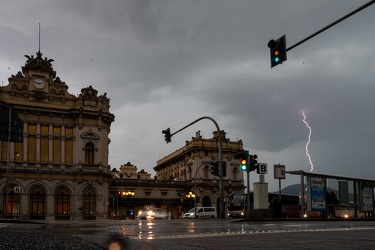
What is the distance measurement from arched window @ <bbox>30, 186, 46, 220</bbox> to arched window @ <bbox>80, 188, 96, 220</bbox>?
5.02m

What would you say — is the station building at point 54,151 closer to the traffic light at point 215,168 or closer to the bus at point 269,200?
the bus at point 269,200

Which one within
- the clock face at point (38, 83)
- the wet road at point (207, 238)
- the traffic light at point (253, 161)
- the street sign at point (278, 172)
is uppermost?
the clock face at point (38, 83)

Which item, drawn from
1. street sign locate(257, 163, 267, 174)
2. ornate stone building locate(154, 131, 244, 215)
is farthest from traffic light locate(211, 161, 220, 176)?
ornate stone building locate(154, 131, 244, 215)

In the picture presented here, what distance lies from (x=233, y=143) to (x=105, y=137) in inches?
1107

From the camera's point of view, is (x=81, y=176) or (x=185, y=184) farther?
(x=185, y=184)

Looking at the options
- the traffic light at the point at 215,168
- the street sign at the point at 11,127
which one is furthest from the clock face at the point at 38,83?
the street sign at the point at 11,127

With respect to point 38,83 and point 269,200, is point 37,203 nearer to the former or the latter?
point 38,83

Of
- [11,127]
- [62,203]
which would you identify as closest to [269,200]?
[62,203]

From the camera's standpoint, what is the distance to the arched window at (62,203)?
59.0 meters

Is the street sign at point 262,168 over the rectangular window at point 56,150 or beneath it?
beneath

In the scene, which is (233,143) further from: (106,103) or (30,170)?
(30,170)

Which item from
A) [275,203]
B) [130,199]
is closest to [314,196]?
[275,203]

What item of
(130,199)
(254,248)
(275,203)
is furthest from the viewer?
(130,199)

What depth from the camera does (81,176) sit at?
2386 inches
